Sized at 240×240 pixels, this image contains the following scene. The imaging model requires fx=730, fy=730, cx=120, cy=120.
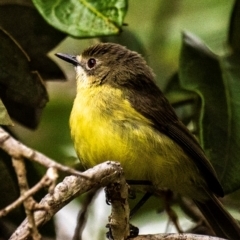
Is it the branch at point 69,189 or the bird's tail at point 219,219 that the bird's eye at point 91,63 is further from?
the branch at point 69,189

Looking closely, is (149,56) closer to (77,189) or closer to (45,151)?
(45,151)

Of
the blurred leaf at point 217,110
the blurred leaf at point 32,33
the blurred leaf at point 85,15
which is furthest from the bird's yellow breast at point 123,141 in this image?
the blurred leaf at point 85,15

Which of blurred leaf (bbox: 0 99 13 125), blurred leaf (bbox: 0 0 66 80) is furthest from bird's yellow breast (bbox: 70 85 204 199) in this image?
blurred leaf (bbox: 0 99 13 125)

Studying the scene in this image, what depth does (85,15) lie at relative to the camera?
96.4 inches

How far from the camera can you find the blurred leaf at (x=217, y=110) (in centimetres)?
270

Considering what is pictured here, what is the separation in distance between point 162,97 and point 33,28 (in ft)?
1.87

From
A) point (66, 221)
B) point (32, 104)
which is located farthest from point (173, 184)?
point (66, 221)

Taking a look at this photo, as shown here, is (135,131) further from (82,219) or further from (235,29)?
(235,29)

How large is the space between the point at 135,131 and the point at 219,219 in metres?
0.66

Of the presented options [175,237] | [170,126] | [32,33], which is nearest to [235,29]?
[170,126]

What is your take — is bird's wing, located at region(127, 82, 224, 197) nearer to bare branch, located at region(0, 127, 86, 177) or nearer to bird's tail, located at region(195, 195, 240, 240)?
bird's tail, located at region(195, 195, 240, 240)

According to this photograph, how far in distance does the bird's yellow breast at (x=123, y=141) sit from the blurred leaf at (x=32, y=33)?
225 mm

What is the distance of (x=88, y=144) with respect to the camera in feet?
8.27

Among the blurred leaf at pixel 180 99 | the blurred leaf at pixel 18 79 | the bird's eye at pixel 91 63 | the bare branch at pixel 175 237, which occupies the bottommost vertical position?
the blurred leaf at pixel 180 99
